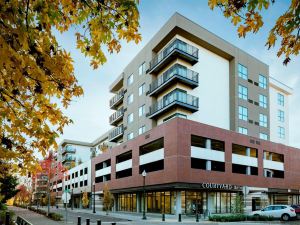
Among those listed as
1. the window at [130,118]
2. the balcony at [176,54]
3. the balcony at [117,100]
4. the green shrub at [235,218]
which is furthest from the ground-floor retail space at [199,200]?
the balcony at [117,100]


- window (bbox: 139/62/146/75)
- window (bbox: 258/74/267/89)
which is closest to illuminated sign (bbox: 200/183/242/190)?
window (bbox: 258/74/267/89)

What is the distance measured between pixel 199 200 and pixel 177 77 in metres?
14.8

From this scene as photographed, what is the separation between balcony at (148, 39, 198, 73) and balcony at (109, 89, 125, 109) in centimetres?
1482

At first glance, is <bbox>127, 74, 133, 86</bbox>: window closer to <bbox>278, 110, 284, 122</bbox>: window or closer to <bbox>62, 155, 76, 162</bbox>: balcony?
<bbox>278, 110, 284, 122</bbox>: window

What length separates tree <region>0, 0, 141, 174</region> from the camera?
4188mm

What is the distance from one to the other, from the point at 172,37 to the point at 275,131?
26340mm

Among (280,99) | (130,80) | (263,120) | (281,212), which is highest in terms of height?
(130,80)

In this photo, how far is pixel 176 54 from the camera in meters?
41.9

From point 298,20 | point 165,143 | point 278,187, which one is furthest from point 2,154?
point 278,187

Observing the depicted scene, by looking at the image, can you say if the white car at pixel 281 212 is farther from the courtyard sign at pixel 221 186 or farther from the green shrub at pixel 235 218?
the courtyard sign at pixel 221 186

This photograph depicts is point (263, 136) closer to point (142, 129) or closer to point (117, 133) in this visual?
point (142, 129)

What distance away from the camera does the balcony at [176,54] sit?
41.3 metres

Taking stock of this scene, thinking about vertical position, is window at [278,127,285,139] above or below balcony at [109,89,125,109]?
below

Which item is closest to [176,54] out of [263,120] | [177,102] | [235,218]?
[177,102]
